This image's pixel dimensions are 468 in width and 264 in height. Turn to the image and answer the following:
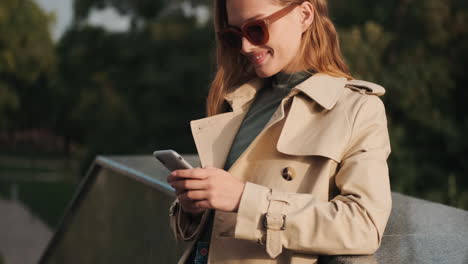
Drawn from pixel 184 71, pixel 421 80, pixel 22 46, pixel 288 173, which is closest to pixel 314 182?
pixel 288 173

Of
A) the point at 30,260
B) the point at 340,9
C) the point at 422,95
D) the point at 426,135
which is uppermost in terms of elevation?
the point at 340,9

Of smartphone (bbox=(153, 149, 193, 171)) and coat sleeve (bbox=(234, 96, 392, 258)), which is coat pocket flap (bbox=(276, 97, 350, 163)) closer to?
coat sleeve (bbox=(234, 96, 392, 258))

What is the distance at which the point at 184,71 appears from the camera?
21.3 meters

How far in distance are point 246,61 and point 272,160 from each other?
611mm

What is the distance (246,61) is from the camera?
2.46m

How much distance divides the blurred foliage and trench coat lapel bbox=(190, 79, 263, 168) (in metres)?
2.77

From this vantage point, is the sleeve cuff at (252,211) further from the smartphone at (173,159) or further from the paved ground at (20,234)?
the paved ground at (20,234)

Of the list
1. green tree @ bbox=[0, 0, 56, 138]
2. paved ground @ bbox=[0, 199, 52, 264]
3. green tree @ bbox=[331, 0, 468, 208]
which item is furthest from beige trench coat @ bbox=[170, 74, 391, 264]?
green tree @ bbox=[0, 0, 56, 138]

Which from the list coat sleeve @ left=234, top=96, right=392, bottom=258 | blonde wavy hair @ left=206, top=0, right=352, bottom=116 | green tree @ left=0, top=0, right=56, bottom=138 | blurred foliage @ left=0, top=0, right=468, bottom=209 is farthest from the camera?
green tree @ left=0, top=0, right=56, bottom=138

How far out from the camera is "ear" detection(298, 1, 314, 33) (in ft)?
6.94

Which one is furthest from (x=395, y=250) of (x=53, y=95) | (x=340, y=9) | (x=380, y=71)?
(x=53, y=95)

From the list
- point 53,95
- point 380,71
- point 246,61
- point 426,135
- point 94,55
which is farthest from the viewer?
point 53,95

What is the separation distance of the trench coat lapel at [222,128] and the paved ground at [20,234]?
523 inches

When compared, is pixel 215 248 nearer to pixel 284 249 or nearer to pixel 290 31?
pixel 284 249
